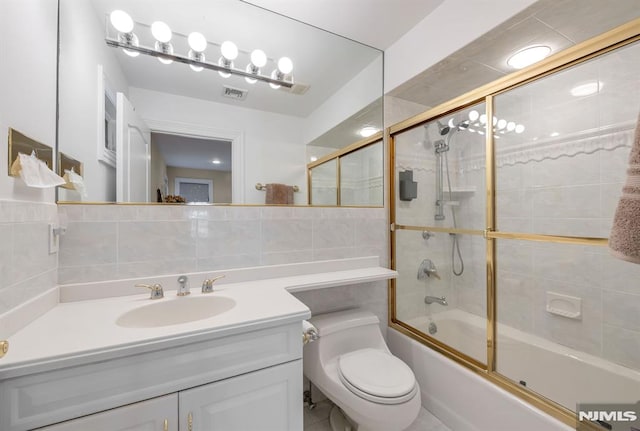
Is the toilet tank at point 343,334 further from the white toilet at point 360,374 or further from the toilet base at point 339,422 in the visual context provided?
the toilet base at point 339,422

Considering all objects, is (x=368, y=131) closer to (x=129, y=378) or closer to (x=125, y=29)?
(x=125, y=29)

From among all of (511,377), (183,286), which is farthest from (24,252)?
(511,377)

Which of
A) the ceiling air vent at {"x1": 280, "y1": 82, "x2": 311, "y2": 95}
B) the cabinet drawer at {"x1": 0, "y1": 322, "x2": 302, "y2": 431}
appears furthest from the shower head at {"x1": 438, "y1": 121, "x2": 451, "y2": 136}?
the cabinet drawer at {"x1": 0, "y1": 322, "x2": 302, "y2": 431}

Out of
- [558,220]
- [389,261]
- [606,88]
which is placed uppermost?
[606,88]

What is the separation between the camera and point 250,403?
86 centimetres

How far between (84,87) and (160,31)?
45 centimetres

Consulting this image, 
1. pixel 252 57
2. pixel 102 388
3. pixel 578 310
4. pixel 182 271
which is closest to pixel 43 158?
pixel 182 271

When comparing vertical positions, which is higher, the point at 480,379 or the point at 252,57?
the point at 252,57

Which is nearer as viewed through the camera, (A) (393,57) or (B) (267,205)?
(B) (267,205)

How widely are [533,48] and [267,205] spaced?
171 cm

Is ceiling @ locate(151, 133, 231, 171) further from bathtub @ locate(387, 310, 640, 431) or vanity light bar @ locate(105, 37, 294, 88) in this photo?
bathtub @ locate(387, 310, 640, 431)

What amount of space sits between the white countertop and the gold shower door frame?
102 cm

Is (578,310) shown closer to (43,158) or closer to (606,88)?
(606,88)

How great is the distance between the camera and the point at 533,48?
1373 mm
